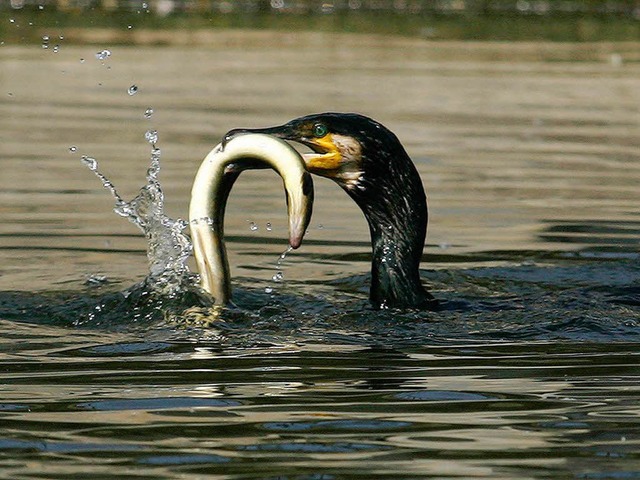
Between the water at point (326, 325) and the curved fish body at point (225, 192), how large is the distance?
18 cm

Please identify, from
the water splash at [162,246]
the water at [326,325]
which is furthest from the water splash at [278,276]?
the water splash at [162,246]

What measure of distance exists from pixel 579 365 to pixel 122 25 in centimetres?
2635

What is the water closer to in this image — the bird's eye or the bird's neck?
the bird's neck

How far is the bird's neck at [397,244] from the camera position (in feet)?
24.6

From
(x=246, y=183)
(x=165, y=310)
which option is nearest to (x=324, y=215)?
(x=246, y=183)

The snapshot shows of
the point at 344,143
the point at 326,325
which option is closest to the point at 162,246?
the point at 326,325

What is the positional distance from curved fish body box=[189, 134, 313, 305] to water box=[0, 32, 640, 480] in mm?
181

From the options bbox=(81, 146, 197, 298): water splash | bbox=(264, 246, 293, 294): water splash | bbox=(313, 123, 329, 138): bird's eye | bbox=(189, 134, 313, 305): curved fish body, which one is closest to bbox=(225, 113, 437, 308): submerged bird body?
bbox=(313, 123, 329, 138): bird's eye

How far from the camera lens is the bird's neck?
7496 mm

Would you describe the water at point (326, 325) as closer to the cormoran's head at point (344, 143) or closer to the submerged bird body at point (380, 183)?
the submerged bird body at point (380, 183)

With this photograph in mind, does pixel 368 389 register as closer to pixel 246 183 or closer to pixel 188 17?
pixel 246 183

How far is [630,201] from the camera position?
1182cm

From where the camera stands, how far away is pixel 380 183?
7418mm

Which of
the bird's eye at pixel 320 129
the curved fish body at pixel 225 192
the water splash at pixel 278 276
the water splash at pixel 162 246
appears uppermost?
the bird's eye at pixel 320 129
